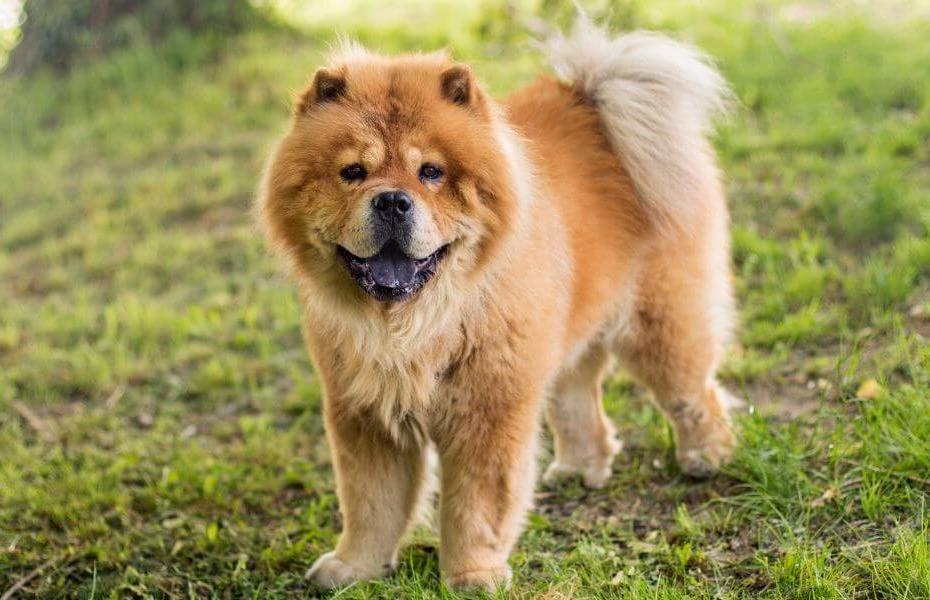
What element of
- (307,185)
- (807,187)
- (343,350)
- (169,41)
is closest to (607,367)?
(343,350)

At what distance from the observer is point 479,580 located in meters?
2.99

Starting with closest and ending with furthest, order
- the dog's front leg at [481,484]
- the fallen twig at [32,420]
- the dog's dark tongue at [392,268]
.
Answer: the dog's dark tongue at [392,268] → the dog's front leg at [481,484] → the fallen twig at [32,420]

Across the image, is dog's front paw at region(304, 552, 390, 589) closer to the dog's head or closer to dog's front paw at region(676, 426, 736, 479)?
the dog's head

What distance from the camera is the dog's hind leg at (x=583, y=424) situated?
3848mm

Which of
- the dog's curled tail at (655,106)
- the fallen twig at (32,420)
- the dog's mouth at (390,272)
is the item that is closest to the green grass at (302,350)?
the fallen twig at (32,420)

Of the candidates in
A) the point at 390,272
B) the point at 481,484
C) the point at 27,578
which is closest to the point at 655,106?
the point at 390,272

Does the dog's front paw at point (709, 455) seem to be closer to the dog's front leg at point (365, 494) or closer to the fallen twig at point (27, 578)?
the dog's front leg at point (365, 494)

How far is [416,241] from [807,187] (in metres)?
3.52

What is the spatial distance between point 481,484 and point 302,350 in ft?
7.49

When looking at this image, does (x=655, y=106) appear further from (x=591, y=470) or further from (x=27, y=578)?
(x=27, y=578)

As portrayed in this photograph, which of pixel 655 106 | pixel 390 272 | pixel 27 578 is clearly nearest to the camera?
pixel 390 272

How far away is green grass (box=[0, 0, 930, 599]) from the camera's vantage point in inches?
122

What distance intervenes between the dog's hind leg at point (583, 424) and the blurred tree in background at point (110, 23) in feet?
19.3

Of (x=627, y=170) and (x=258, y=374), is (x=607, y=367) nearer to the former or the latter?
(x=627, y=170)
